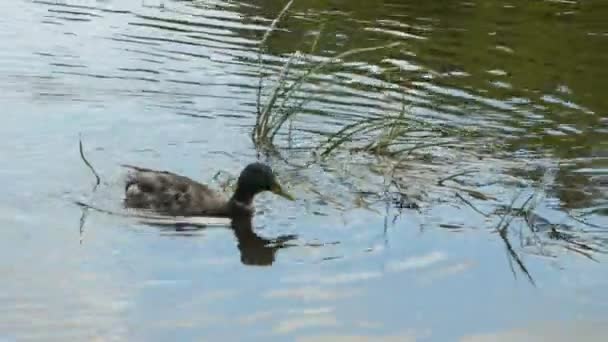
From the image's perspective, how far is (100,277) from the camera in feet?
29.5

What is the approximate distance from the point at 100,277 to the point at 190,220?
1.74 m

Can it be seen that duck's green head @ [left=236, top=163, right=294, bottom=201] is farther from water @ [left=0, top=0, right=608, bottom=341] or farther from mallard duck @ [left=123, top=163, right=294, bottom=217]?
water @ [left=0, top=0, right=608, bottom=341]

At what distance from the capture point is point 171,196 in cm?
1069

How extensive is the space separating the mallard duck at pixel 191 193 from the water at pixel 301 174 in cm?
24

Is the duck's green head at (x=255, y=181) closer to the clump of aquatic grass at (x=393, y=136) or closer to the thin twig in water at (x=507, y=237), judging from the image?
the clump of aquatic grass at (x=393, y=136)

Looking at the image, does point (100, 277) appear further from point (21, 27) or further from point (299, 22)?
point (299, 22)

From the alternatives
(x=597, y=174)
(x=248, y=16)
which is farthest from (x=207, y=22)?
(x=597, y=174)

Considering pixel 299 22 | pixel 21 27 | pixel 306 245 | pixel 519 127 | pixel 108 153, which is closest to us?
pixel 306 245

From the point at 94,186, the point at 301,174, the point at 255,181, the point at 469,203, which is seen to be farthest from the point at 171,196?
the point at 469,203

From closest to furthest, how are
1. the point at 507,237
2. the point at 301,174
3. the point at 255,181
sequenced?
the point at 507,237 < the point at 255,181 < the point at 301,174

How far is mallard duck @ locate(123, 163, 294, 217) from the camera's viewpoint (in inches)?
421

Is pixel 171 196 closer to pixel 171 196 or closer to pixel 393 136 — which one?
pixel 171 196

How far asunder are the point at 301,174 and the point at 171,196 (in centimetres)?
167

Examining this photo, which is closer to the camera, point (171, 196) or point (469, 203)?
point (171, 196)
